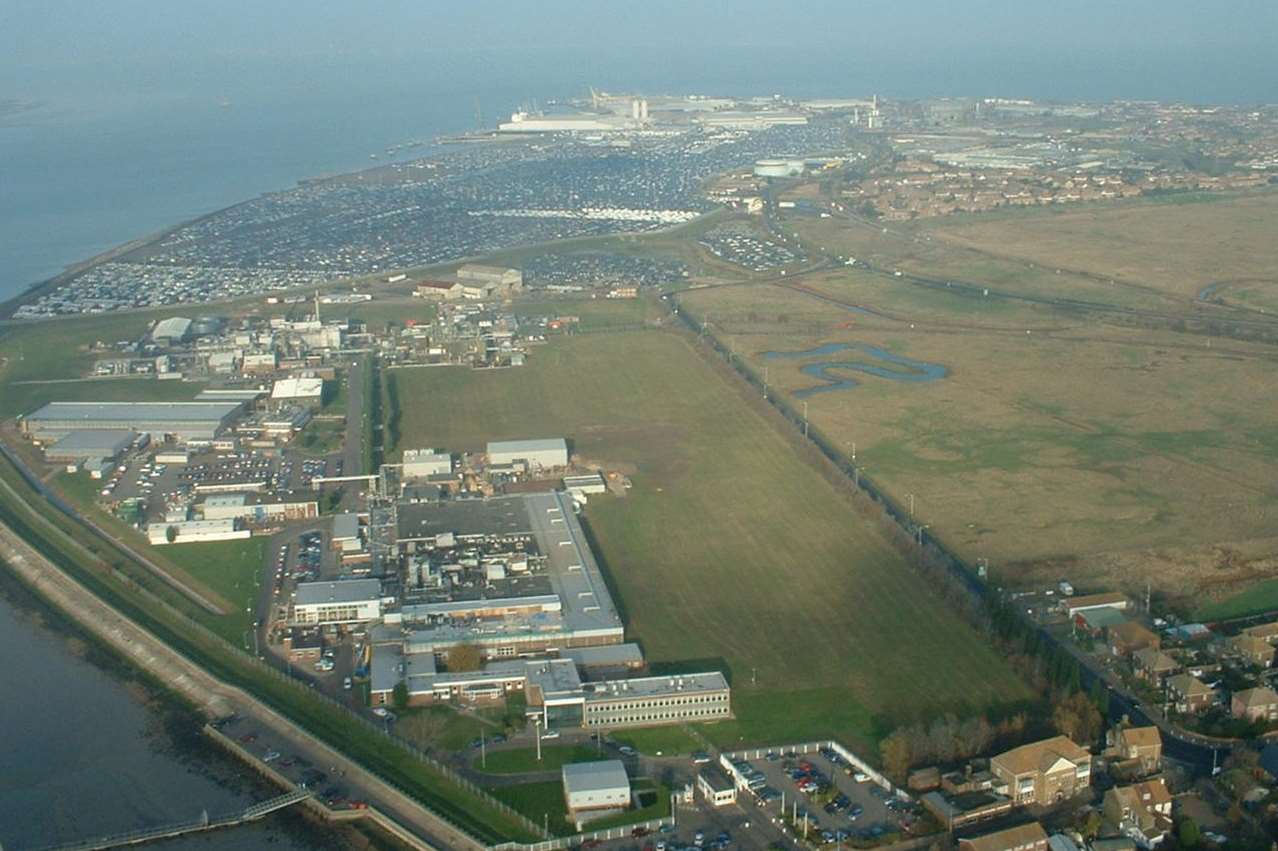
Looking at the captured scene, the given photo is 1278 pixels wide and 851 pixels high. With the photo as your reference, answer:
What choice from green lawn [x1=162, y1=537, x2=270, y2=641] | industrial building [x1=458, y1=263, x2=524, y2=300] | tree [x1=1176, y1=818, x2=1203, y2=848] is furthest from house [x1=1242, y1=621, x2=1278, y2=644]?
industrial building [x1=458, y1=263, x2=524, y2=300]

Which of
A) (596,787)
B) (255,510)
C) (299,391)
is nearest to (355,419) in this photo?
(299,391)

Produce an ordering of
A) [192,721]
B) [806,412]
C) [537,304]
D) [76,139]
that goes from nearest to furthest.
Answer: [192,721], [806,412], [537,304], [76,139]

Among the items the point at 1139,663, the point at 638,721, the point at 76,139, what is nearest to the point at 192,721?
the point at 638,721

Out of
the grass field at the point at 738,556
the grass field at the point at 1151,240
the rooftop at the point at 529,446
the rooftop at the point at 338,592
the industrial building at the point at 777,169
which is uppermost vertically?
the industrial building at the point at 777,169

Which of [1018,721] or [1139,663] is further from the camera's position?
[1139,663]

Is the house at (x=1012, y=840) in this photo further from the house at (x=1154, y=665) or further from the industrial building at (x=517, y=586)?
the industrial building at (x=517, y=586)

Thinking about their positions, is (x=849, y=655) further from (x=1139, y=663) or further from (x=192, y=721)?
(x=192, y=721)

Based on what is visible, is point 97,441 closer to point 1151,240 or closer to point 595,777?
point 595,777

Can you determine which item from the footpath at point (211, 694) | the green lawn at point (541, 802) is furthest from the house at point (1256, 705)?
the footpath at point (211, 694)
